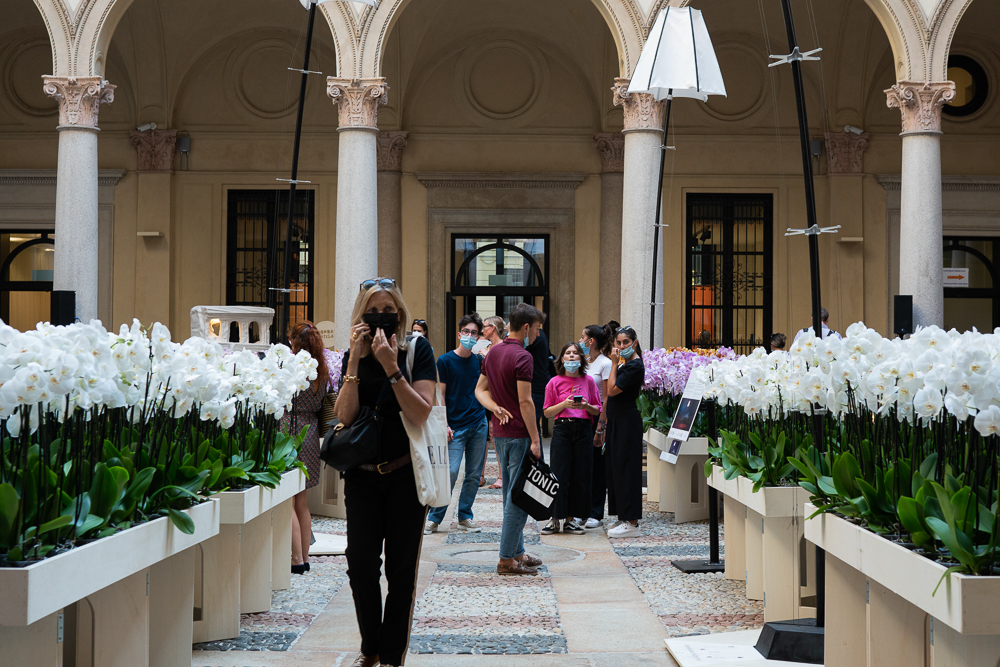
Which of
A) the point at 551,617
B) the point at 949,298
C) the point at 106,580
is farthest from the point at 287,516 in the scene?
the point at 949,298

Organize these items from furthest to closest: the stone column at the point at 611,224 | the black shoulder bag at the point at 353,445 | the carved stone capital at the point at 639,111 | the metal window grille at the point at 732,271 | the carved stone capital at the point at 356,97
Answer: the metal window grille at the point at 732,271 → the stone column at the point at 611,224 → the carved stone capital at the point at 356,97 → the carved stone capital at the point at 639,111 → the black shoulder bag at the point at 353,445

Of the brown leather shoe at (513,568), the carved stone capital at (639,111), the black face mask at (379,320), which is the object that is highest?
the carved stone capital at (639,111)

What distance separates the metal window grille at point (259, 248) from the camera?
2006cm

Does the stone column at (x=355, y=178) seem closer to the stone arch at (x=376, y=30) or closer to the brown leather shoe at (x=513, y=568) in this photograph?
the stone arch at (x=376, y=30)

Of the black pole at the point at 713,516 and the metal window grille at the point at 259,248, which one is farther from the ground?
the metal window grille at the point at 259,248

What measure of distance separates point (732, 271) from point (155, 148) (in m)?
11.4

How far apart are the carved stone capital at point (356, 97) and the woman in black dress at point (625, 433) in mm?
7188

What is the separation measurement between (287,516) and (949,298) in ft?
56.3

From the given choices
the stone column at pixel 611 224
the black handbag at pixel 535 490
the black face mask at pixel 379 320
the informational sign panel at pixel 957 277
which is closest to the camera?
the black face mask at pixel 379 320

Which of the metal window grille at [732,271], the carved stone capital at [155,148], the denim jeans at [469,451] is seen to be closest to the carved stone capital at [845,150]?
the metal window grille at [732,271]

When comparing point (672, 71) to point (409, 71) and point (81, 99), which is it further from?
point (409, 71)

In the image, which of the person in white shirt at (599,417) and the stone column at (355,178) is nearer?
the person in white shirt at (599,417)

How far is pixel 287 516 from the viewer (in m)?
6.39

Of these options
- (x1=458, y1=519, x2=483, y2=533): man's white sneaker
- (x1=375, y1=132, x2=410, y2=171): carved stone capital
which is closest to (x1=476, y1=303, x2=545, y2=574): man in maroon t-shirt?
(x1=458, y1=519, x2=483, y2=533): man's white sneaker
